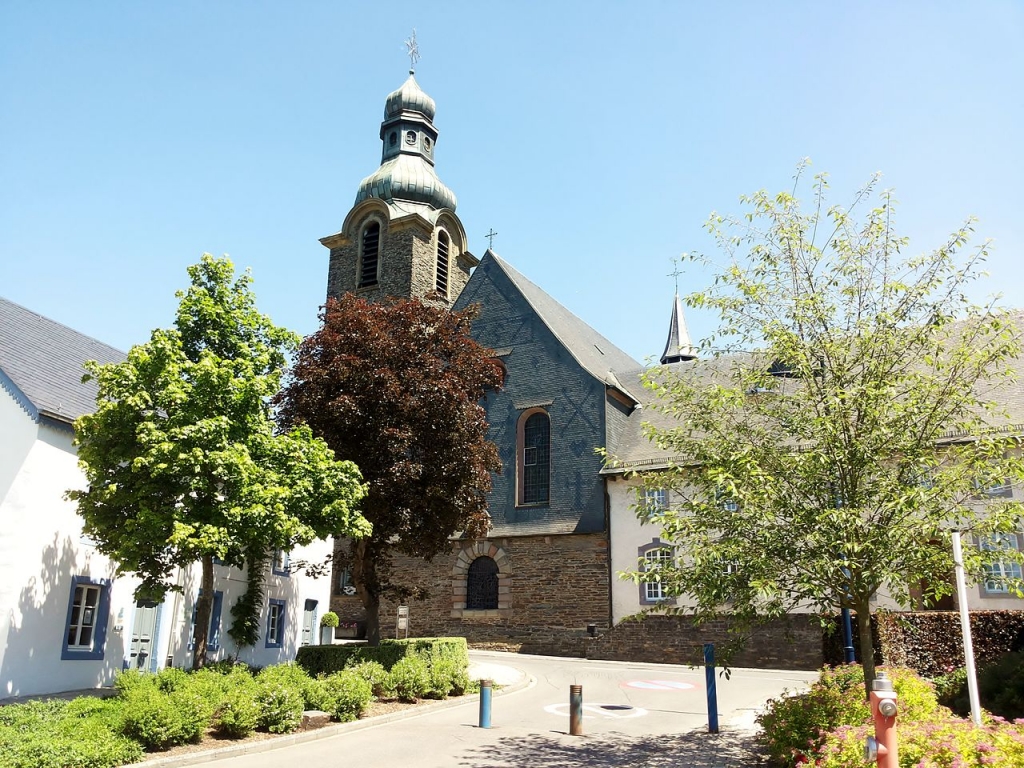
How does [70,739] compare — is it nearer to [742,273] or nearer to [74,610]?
[74,610]

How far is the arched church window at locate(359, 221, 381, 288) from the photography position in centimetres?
3794

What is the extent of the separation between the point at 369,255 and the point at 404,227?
2375 mm

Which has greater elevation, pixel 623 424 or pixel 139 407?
pixel 623 424

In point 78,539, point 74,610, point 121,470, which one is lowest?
point 74,610

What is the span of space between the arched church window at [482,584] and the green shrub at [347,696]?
48.6 ft

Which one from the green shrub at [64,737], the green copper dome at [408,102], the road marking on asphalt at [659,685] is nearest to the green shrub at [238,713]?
the green shrub at [64,737]

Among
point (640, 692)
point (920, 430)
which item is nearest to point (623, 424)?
point (640, 692)

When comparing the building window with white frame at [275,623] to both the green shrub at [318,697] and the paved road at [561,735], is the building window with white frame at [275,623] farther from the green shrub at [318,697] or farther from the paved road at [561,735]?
the green shrub at [318,697]

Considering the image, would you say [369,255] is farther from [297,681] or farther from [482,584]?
[297,681]

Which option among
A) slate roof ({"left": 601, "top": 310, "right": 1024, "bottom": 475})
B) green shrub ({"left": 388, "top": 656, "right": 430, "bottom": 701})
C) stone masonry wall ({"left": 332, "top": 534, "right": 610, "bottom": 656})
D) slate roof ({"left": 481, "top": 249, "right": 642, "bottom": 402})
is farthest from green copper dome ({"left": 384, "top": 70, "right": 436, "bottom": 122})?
green shrub ({"left": 388, "top": 656, "right": 430, "bottom": 701})

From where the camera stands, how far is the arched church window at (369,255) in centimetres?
3794

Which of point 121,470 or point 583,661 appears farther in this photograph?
point 583,661

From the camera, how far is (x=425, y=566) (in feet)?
95.1

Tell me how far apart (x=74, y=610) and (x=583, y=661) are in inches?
551
